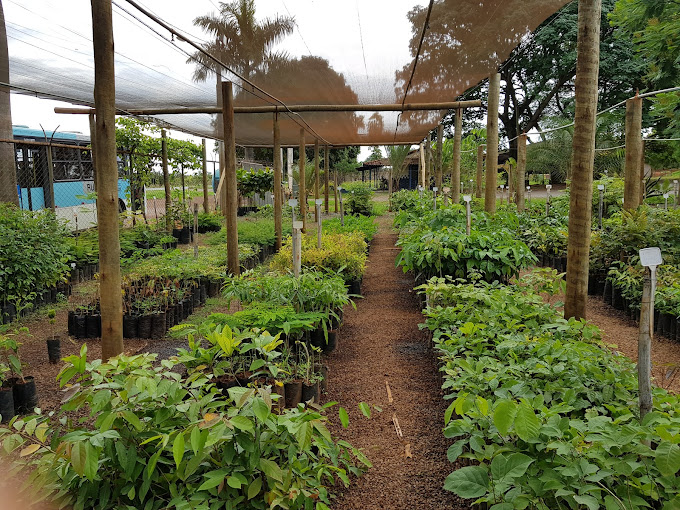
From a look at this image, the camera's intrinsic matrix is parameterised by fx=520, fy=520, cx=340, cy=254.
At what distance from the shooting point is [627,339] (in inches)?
209

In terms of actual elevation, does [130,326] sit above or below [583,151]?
below

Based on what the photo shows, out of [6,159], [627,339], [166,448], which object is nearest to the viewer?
[166,448]

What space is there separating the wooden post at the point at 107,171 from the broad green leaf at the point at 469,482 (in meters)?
2.46

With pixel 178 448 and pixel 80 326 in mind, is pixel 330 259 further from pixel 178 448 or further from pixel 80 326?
Answer: pixel 178 448

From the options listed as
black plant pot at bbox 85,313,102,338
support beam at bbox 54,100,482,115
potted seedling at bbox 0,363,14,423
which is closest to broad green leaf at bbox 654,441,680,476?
potted seedling at bbox 0,363,14,423

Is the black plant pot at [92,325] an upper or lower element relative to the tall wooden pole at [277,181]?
lower

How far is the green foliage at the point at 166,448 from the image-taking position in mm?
1996

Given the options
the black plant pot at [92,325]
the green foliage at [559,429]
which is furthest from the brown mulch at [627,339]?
the black plant pot at [92,325]

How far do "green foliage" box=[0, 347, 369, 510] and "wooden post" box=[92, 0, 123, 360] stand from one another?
1.34 m

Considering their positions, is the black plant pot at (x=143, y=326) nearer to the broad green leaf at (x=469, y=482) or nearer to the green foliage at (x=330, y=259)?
the green foliage at (x=330, y=259)

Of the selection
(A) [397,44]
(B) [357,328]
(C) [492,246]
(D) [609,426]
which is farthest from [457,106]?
(D) [609,426]

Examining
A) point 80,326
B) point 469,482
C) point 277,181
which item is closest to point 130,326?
point 80,326

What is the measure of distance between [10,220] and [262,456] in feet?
17.1

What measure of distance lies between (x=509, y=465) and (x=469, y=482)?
0.63 feet
